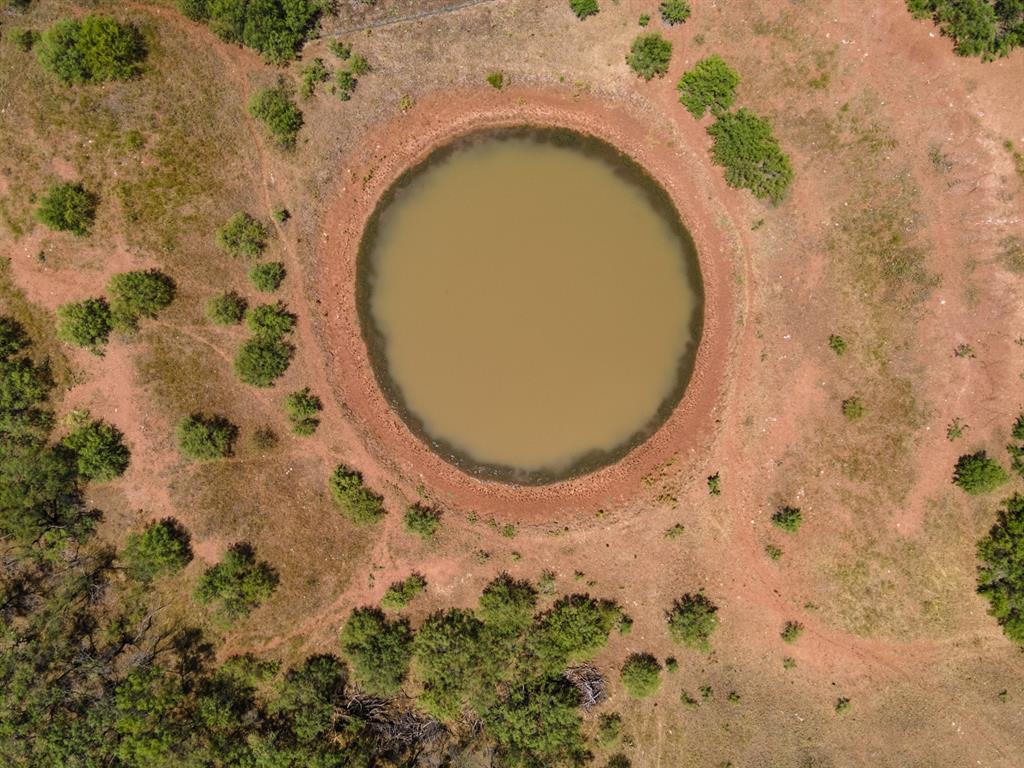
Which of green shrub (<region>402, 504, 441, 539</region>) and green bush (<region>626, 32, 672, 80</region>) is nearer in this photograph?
green bush (<region>626, 32, 672, 80</region>)

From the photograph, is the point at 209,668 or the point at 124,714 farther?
the point at 209,668

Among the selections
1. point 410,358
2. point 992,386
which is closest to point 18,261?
point 410,358

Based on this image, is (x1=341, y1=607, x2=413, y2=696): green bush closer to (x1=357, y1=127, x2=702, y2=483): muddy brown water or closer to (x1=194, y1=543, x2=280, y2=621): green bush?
(x1=194, y1=543, x2=280, y2=621): green bush

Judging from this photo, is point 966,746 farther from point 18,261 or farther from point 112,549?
point 18,261

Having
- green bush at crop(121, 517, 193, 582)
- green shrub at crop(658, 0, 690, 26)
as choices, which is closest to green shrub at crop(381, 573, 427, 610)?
green bush at crop(121, 517, 193, 582)

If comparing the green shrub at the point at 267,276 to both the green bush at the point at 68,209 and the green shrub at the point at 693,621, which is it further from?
the green shrub at the point at 693,621
